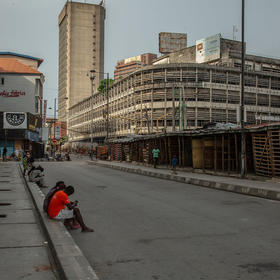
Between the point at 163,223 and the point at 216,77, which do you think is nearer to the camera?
the point at 163,223

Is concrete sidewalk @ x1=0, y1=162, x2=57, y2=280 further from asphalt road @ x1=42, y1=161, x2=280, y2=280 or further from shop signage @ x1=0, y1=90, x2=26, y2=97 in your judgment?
shop signage @ x1=0, y1=90, x2=26, y2=97

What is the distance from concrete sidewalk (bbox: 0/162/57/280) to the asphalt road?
2.26 feet

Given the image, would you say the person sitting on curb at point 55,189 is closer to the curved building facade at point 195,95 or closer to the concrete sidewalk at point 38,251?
the concrete sidewalk at point 38,251

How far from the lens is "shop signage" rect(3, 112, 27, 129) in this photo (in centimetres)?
5272

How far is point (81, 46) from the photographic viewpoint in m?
148

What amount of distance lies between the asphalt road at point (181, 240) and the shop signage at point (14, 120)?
44166mm

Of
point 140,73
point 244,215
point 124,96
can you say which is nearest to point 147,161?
point 244,215

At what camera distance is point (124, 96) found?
3246 inches

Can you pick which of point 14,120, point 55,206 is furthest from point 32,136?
point 55,206

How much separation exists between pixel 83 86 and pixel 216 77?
83.2 meters

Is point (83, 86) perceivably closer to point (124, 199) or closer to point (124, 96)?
point (124, 96)

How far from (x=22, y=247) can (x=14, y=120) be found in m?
50.1

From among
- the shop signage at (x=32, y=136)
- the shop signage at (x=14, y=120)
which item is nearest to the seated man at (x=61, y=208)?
the shop signage at (x=14, y=120)

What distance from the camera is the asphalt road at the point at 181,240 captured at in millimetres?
5031
